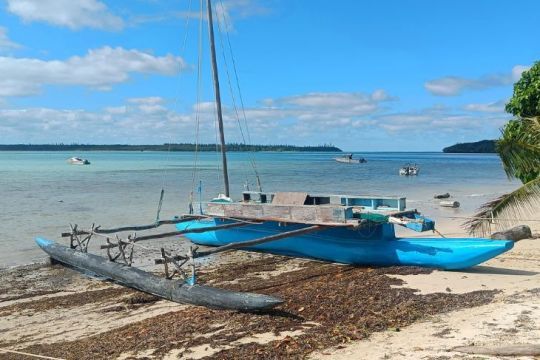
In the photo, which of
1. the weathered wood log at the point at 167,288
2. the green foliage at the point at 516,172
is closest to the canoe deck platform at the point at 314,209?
the green foliage at the point at 516,172

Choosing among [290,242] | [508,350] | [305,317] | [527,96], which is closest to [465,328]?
Answer: [508,350]

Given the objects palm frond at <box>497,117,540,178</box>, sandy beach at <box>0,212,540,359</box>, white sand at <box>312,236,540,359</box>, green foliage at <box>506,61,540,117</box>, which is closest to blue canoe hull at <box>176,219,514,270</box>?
sandy beach at <box>0,212,540,359</box>

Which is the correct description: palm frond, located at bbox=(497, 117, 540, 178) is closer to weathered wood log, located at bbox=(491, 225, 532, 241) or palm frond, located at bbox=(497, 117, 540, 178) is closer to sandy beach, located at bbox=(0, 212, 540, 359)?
sandy beach, located at bbox=(0, 212, 540, 359)

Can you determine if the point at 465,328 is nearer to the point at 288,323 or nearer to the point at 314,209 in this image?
the point at 288,323

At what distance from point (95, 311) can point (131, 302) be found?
27.3 inches

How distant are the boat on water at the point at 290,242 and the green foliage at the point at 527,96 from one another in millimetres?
Result: 5204

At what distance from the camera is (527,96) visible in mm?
15016

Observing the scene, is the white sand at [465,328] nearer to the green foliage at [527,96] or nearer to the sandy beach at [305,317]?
the sandy beach at [305,317]

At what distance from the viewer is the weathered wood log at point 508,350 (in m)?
6.07

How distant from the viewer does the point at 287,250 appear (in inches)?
571

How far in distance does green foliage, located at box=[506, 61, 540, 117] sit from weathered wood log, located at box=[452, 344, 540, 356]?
34.0 feet

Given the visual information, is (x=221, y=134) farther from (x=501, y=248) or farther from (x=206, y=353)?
(x=206, y=353)

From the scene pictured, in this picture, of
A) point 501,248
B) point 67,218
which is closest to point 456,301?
point 501,248

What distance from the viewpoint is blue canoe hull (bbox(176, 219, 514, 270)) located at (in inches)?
436
